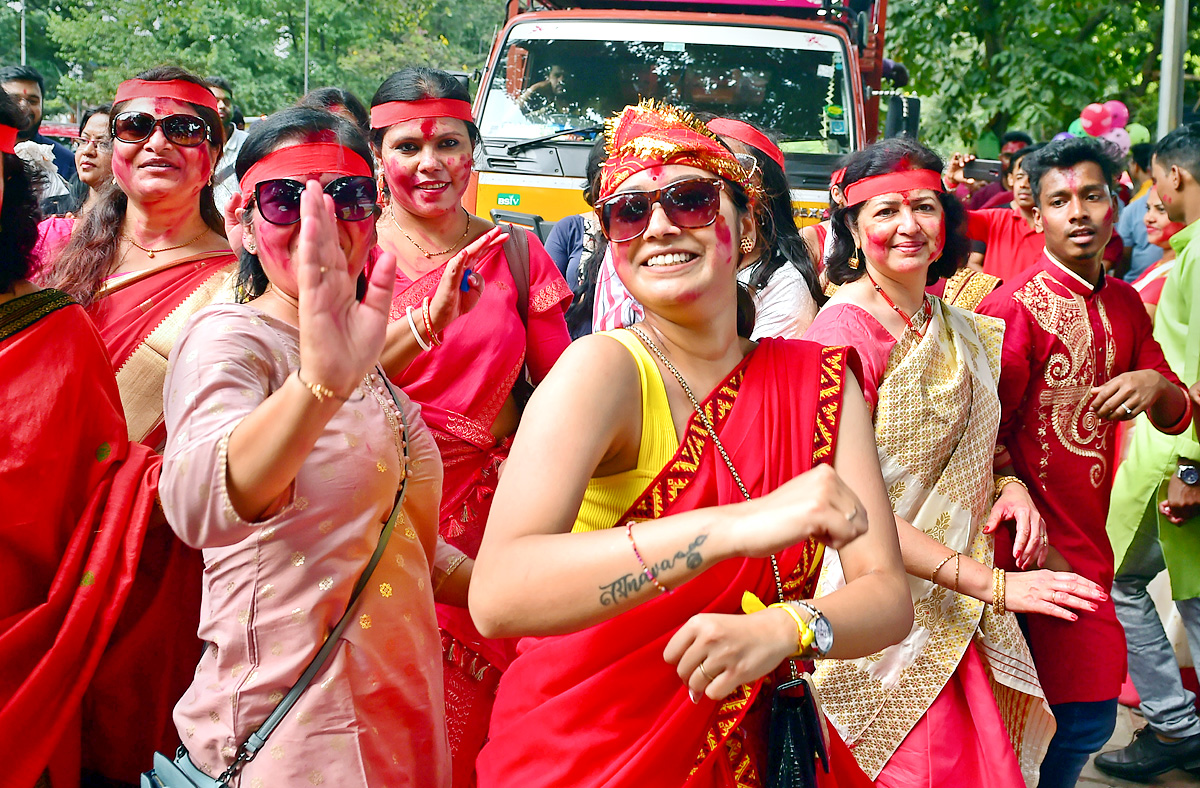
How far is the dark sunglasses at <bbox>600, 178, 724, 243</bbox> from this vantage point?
6.21 feet

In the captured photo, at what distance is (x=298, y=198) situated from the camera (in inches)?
82.0

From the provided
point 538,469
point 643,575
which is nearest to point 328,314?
point 538,469

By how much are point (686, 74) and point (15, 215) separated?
4.74 metres

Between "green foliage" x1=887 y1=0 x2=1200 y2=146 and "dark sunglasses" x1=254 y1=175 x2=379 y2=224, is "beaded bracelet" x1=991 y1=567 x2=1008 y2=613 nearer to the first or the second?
"dark sunglasses" x1=254 y1=175 x2=379 y2=224

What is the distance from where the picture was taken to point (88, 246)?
320cm

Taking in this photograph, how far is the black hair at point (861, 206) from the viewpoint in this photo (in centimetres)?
317

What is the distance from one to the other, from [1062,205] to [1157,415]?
72cm

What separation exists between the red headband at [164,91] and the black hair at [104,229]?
0.01 meters

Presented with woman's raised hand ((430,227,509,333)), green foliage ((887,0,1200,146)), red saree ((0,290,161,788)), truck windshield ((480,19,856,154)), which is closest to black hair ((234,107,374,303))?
red saree ((0,290,161,788))

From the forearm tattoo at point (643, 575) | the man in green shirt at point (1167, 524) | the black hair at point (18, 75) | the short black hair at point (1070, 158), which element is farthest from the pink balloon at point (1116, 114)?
the forearm tattoo at point (643, 575)

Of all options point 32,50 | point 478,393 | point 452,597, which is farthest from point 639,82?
point 32,50

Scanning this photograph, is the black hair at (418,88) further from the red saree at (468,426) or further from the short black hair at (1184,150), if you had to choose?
the short black hair at (1184,150)

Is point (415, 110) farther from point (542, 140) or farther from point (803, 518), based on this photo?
point (542, 140)

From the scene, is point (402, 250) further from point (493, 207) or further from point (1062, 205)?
point (493, 207)
